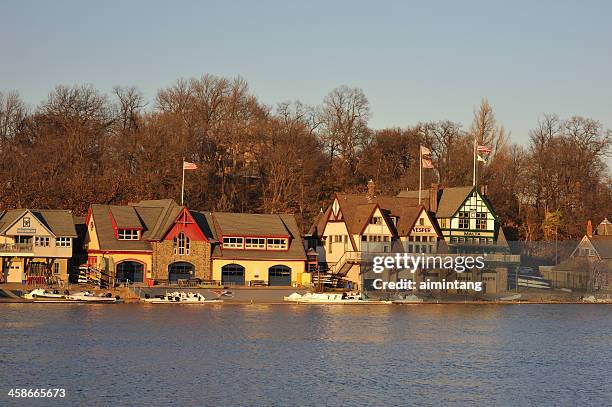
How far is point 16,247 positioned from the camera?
9906 centimetres

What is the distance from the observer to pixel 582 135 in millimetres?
142750

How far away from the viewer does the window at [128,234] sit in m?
Answer: 102

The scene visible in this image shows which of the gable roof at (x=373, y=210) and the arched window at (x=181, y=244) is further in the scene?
the gable roof at (x=373, y=210)

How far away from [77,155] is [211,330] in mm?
53182

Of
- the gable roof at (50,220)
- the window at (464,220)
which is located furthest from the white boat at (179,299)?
the window at (464,220)

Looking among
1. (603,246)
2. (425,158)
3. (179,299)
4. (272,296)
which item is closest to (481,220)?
(425,158)

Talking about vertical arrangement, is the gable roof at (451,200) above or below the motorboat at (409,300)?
above

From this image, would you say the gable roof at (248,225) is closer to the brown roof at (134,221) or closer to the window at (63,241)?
the brown roof at (134,221)

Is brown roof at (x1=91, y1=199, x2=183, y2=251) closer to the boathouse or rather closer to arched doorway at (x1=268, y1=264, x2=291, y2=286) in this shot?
the boathouse

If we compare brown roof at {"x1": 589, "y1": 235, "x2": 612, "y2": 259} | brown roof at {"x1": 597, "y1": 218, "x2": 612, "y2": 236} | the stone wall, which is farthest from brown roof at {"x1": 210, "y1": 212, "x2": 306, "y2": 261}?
brown roof at {"x1": 597, "y1": 218, "x2": 612, "y2": 236}

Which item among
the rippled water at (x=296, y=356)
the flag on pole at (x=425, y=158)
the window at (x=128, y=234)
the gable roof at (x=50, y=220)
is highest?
the flag on pole at (x=425, y=158)

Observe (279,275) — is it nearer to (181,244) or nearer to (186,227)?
(181,244)

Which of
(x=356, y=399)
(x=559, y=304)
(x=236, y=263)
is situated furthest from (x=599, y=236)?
(x=356, y=399)

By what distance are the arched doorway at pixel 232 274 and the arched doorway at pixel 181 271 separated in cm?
334
